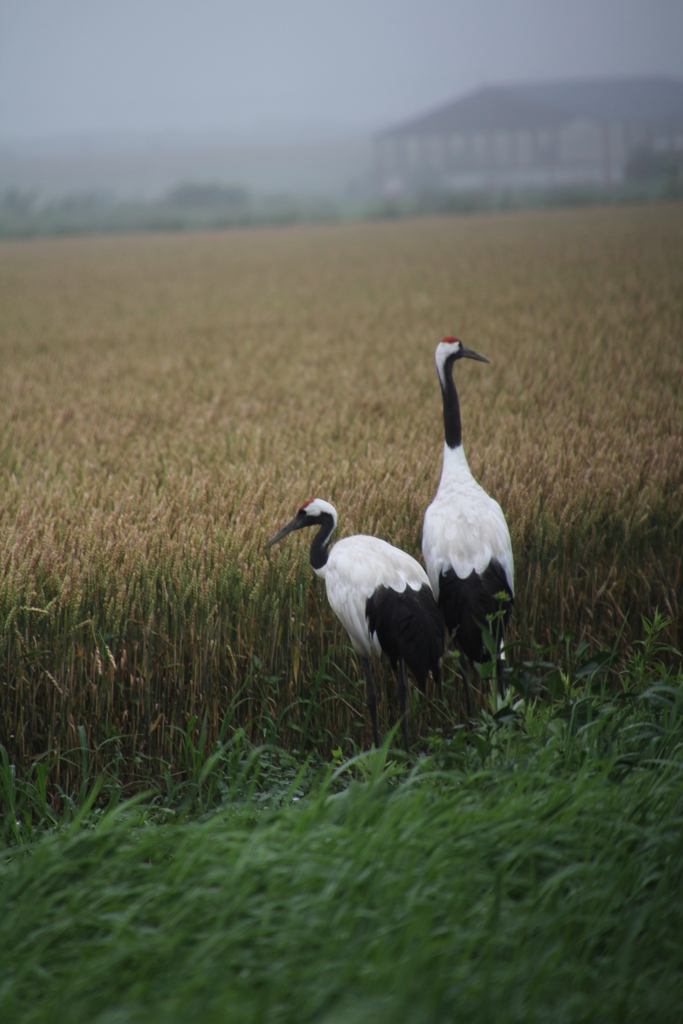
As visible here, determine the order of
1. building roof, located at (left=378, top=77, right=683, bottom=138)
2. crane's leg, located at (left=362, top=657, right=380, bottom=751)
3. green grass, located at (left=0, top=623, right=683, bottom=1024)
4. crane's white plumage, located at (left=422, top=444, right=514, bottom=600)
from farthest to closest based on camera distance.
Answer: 1. building roof, located at (left=378, top=77, right=683, bottom=138)
2. crane's white plumage, located at (left=422, top=444, right=514, bottom=600)
3. crane's leg, located at (left=362, top=657, right=380, bottom=751)
4. green grass, located at (left=0, top=623, right=683, bottom=1024)

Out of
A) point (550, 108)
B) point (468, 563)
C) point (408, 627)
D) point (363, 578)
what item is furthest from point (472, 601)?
point (550, 108)

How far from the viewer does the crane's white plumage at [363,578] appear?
313 centimetres

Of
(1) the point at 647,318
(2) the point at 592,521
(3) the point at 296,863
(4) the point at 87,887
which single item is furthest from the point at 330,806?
(1) the point at 647,318

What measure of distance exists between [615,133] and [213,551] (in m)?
84.8

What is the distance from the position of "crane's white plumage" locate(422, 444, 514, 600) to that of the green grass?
90 centimetres

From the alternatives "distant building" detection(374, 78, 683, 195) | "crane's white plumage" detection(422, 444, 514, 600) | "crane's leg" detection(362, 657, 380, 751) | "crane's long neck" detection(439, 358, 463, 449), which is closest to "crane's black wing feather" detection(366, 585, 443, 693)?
"crane's leg" detection(362, 657, 380, 751)

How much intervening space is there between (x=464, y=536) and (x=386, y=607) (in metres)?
0.54

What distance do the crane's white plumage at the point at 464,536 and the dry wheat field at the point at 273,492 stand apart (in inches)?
15.5

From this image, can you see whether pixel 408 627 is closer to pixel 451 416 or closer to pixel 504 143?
pixel 451 416

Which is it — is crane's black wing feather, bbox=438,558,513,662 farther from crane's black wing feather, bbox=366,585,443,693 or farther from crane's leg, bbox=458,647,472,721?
crane's black wing feather, bbox=366,585,443,693

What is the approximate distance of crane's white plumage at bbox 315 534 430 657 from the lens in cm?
313

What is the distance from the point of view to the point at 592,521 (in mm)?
4297

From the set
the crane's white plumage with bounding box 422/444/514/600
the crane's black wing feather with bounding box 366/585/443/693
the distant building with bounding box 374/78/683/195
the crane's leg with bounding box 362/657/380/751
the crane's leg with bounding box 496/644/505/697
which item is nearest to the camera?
the crane's leg with bounding box 496/644/505/697

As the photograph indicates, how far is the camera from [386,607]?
3096 mm
